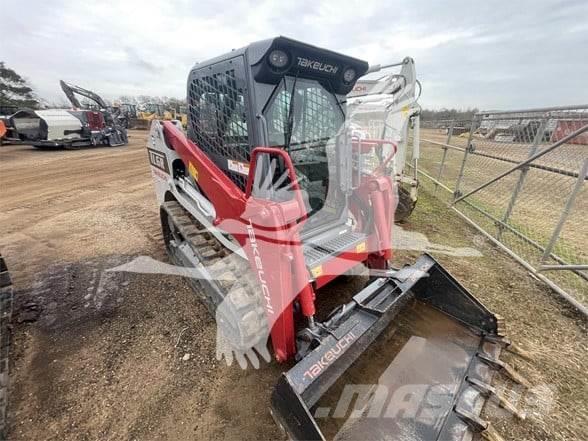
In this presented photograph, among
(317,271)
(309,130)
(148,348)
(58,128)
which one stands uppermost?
(309,130)

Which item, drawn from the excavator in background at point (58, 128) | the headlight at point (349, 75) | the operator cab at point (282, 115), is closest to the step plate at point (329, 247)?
the operator cab at point (282, 115)

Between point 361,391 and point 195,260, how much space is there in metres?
Result: 2.07

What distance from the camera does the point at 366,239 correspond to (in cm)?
302

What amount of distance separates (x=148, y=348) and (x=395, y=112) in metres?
5.83

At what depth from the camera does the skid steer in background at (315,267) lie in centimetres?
195

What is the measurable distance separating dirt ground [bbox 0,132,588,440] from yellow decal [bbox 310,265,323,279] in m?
0.92

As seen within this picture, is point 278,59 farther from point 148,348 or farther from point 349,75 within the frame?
point 148,348

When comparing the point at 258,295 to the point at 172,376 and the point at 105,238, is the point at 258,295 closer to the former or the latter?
the point at 172,376

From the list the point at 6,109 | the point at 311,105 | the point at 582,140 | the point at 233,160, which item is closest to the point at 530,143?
the point at 582,140

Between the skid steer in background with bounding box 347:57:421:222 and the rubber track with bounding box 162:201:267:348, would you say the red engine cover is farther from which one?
the rubber track with bounding box 162:201:267:348

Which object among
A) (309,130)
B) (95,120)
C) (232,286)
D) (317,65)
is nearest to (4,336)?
(232,286)

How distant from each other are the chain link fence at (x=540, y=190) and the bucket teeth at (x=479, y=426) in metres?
2.41

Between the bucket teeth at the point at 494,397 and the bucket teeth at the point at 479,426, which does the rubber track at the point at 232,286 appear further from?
the bucket teeth at the point at 494,397

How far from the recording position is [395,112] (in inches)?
240
